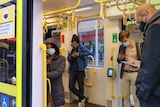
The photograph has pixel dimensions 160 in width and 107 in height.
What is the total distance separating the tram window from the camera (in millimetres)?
5500

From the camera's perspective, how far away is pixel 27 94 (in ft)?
5.24

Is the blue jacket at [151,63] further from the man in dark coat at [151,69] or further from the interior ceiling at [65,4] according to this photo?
the interior ceiling at [65,4]

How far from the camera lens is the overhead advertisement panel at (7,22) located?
1633 millimetres

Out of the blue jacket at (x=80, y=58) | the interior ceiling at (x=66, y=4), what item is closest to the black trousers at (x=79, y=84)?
the blue jacket at (x=80, y=58)

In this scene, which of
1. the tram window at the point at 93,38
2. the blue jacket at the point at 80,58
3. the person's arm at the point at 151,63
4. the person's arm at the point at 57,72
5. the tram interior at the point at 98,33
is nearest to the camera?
the person's arm at the point at 151,63

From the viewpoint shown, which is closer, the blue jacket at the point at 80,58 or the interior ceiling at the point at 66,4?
the interior ceiling at the point at 66,4

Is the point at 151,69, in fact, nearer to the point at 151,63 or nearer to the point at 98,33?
the point at 151,63

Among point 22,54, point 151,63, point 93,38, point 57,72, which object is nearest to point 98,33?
point 93,38

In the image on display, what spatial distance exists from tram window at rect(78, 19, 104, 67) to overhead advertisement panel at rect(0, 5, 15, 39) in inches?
152

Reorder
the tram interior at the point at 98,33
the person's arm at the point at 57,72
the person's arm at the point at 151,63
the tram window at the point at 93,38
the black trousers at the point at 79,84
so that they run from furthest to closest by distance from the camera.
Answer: the tram window at the point at 93,38 < the black trousers at the point at 79,84 < the tram interior at the point at 98,33 < the person's arm at the point at 57,72 < the person's arm at the point at 151,63

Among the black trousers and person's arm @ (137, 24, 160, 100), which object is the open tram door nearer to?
person's arm @ (137, 24, 160, 100)

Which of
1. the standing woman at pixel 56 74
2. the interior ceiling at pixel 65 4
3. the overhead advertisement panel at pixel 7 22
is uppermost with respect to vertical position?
the interior ceiling at pixel 65 4

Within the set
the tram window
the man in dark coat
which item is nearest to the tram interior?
the tram window

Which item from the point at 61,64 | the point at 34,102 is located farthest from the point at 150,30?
the point at 61,64
